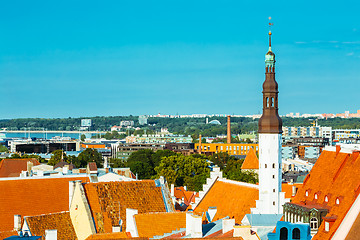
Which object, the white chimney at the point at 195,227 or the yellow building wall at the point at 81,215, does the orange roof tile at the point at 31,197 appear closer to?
the yellow building wall at the point at 81,215

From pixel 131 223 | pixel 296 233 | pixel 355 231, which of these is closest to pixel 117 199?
pixel 131 223

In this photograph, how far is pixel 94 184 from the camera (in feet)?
145

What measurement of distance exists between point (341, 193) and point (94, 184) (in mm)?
17286

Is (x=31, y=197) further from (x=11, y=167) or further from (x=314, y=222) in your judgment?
(x=11, y=167)

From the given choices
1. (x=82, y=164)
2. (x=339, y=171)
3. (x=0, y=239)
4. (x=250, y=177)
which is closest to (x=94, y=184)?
(x=0, y=239)

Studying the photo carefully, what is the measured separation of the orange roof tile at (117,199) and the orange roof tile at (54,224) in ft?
5.87

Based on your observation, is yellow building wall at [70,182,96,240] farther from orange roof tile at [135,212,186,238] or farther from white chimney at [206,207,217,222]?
white chimney at [206,207,217,222]

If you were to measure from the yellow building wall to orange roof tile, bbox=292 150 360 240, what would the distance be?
44.4 feet

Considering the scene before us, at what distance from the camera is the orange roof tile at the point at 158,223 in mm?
34594

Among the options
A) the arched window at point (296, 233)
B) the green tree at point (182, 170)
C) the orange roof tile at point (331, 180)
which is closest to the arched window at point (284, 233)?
the arched window at point (296, 233)

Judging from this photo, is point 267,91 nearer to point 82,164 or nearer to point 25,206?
point 25,206

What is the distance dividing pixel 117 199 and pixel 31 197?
939cm

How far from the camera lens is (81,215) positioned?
41.6m

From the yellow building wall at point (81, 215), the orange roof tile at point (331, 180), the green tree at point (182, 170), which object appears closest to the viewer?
the orange roof tile at point (331, 180)
